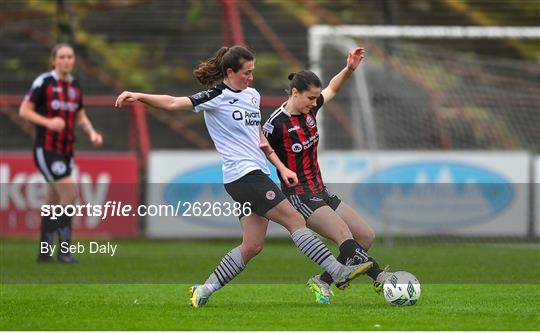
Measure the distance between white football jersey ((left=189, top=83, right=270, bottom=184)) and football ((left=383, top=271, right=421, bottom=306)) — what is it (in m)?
1.12

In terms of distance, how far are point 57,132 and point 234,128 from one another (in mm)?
4561

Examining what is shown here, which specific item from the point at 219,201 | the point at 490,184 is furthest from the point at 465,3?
the point at 219,201

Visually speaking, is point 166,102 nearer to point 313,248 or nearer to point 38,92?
point 313,248

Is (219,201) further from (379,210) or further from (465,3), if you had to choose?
(465,3)

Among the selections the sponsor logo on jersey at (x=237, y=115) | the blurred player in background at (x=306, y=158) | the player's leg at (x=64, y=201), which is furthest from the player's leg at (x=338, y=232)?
the player's leg at (x=64, y=201)

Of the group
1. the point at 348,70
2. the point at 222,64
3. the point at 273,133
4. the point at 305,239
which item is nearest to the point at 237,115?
the point at 222,64

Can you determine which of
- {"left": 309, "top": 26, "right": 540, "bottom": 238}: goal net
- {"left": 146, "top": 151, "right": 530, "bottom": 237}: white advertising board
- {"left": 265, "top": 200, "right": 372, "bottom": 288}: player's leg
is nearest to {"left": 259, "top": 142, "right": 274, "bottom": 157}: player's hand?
{"left": 265, "top": 200, "right": 372, "bottom": 288}: player's leg

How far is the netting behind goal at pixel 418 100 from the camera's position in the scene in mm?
18266

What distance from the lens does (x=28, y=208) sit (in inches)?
649

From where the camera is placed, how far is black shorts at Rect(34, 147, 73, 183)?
12.3 m

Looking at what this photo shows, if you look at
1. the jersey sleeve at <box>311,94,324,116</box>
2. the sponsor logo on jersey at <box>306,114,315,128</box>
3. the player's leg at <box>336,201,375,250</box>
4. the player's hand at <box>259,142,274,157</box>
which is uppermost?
the jersey sleeve at <box>311,94,324,116</box>

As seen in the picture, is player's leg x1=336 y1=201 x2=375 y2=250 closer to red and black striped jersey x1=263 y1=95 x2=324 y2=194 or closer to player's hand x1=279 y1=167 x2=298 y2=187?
red and black striped jersey x1=263 y1=95 x2=324 y2=194

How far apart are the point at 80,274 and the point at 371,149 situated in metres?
7.08

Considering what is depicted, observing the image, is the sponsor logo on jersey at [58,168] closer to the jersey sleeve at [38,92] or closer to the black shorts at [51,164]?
the black shorts at [51,164]
